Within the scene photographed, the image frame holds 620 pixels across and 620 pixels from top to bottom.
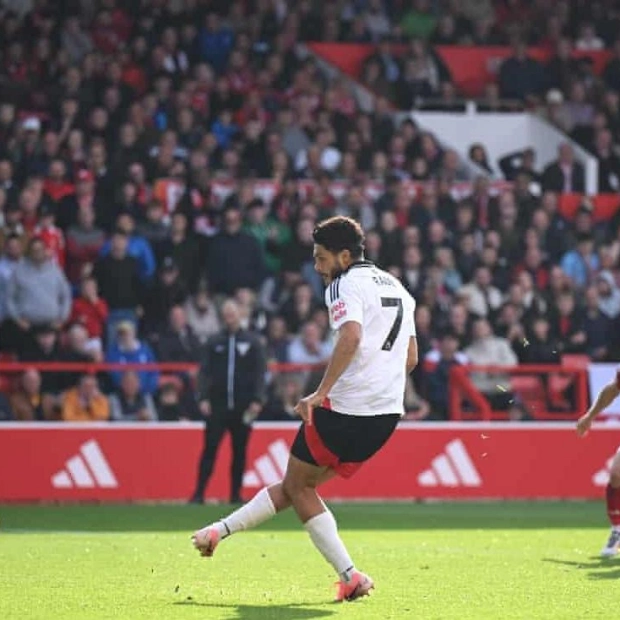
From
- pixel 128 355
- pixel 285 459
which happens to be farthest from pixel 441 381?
pixel 128 355

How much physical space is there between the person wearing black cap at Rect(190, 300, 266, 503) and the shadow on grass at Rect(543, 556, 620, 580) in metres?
6.64

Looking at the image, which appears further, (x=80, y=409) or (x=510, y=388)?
(x=510, y=388)

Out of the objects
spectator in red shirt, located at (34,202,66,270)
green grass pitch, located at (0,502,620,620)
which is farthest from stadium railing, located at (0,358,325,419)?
green grass pitch, located at (0,502,620,620)

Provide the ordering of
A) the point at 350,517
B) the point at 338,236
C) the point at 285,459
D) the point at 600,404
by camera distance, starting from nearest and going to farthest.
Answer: the point at 338,236 → the point at 600,404 → the point at 350,517 → the point at 285,459

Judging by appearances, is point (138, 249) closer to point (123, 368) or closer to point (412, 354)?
point (123, 368)

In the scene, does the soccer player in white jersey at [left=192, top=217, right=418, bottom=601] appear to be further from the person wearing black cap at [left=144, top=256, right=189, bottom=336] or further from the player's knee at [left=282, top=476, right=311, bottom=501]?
the person wearing black cap at [left=144, top=256, right=189, bottom=336]

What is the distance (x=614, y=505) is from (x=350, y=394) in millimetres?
4037

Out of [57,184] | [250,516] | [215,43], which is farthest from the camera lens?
[215,43]

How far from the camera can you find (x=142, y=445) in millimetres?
19969

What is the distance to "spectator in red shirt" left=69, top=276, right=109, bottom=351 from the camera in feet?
67.2

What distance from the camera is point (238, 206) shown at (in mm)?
22609

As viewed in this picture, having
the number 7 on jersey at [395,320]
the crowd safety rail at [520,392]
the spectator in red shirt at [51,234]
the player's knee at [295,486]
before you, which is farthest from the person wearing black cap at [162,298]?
the number 7 on jersey at [395,320]

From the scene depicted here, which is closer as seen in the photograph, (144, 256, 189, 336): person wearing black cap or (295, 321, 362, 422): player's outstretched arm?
(295, 321, 362, 422): player's outstretched arm

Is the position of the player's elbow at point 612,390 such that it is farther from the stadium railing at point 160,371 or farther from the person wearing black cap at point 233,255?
the person wearing black cap at point 233,255
